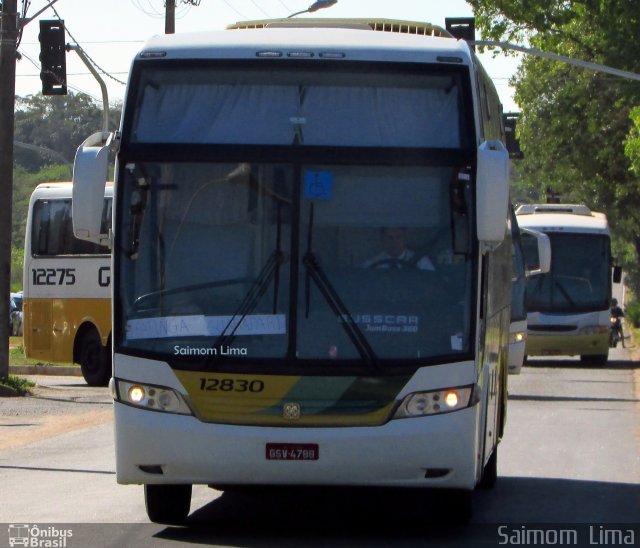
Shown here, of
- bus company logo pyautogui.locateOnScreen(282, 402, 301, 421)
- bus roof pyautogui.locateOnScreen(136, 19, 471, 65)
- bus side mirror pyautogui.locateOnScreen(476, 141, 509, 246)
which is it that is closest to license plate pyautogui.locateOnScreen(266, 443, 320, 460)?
bus company logo pyautogui.locateOnScreen(282, 402, 301, 421)

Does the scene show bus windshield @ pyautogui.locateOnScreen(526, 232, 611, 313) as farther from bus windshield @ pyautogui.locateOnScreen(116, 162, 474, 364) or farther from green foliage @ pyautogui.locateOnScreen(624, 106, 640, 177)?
bus windshield @ pyautogui.locateOnScreen(116, 162, 474, 364)

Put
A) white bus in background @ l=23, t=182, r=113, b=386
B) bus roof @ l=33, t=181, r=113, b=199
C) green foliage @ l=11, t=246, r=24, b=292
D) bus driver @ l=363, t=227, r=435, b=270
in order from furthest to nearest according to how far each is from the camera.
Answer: green foliage @ l=11, t=246, r=24, b=292, bus roof @ l=33, t=181, r=113, b=199, white bus in background @ l=23, t=182, r=113, b=386, bus driver @ l=363, t=227, r=435, b=270

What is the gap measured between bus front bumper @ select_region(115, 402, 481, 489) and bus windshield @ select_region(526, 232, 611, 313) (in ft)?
81.2

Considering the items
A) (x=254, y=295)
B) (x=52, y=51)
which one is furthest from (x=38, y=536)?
(x=52, y=51)

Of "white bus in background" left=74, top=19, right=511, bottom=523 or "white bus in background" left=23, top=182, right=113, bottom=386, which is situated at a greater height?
"white bus in background" left=74, top=19, right=511, bottom=523

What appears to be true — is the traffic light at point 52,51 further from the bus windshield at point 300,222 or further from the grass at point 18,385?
the bus windshield at point 300,222

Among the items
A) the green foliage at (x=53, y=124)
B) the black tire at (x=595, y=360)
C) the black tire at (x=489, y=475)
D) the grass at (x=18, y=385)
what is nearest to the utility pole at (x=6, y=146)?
the grass at (x=18, y=385)

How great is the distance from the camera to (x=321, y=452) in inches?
329

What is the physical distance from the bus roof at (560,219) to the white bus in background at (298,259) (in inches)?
942

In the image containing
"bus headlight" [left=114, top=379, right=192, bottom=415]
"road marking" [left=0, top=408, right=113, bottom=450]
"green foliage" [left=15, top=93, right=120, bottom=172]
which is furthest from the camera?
"green foliage" [left=15, top=93, right=120, bottom=172]

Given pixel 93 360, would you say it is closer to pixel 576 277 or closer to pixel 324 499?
pixel 576 277

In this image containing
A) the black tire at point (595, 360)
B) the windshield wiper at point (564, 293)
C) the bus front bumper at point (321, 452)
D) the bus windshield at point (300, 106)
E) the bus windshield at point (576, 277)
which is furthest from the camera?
the black tire at point (595, 360)

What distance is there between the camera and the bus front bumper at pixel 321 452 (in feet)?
27.4

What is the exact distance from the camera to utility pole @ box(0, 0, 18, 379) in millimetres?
21500
